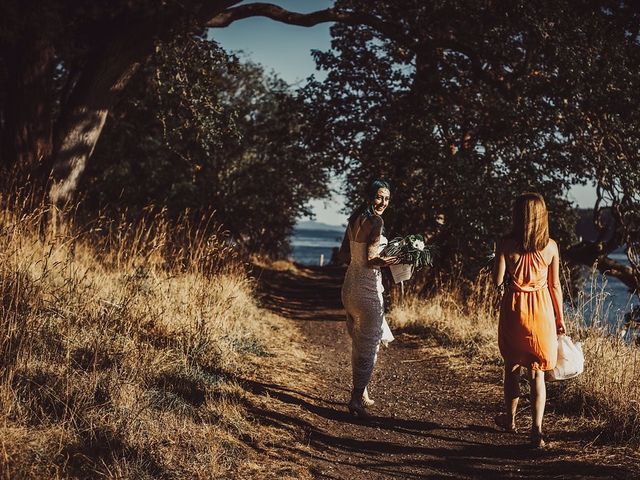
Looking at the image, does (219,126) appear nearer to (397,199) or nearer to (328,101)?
(328,101)

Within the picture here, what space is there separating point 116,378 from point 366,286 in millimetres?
2221

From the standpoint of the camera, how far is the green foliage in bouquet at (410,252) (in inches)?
193

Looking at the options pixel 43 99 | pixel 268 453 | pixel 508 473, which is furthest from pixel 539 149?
pixel 43 99

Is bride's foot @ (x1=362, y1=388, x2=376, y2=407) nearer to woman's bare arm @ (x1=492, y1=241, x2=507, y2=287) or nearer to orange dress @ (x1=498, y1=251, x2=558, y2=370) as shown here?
orange dress @ (x1=498, y1=251, x2=558, y2=370)

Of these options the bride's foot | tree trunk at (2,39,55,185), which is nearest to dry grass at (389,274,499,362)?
the bride's foot

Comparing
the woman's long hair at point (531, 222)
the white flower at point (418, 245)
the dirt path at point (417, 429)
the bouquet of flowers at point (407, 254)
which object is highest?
the woman's long hair at point (531, 222)

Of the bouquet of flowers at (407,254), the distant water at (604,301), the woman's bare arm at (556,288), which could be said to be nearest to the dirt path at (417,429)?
the woman's bare arm at (556,288)

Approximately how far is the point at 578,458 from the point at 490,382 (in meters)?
2.06

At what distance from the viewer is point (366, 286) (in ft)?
16.4

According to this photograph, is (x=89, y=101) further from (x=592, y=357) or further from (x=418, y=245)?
(x=592, y=357)

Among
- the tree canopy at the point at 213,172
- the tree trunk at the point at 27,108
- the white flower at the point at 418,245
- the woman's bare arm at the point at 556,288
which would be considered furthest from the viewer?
the tree canopy at the point at 213,172

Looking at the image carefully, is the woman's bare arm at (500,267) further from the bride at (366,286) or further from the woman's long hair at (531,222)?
the bride at (366,286)

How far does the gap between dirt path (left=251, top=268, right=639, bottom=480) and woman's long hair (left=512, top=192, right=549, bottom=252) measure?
163 cm

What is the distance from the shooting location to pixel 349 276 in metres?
5.16
